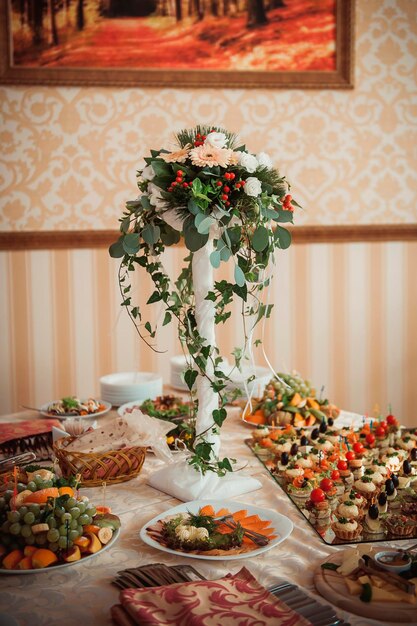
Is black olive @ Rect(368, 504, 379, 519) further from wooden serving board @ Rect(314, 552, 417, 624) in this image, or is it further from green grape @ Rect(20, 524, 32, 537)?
green grape @ Rect(20, 524, 32, 537)

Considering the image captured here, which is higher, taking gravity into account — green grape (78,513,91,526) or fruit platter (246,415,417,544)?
green grape (78,513,91,526)

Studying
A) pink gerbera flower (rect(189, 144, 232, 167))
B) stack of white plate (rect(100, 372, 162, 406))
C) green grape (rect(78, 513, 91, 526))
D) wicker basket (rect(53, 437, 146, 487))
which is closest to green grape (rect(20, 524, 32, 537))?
green grape (rect(78, 513, 91, 526))

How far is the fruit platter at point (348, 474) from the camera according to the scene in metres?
1.65

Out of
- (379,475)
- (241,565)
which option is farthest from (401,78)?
(241,565)

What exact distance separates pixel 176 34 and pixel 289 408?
95.6 inches

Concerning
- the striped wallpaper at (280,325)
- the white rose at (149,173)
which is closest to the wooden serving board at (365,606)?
the white rose at (149,173)

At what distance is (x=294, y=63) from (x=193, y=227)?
264cm

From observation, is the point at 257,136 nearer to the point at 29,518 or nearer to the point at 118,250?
the point at 118,250

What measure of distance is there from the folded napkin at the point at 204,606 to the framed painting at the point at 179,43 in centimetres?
325

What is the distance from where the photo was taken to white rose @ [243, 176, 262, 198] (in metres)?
1.81

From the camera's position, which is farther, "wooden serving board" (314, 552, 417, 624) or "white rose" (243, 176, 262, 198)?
"white rose" (243, 176, 262, 198)

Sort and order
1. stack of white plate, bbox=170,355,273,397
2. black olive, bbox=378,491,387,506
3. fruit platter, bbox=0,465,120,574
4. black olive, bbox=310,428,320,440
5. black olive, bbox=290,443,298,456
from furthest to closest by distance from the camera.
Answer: stack of white plate, bbox=170,355,273,397 < black olive, bbox=310,428,320,440 < black olive, bbox=290,443,298,456 < black olive, bbox=378,491,387,506 < fruit platter, bbox=0,465,120,574

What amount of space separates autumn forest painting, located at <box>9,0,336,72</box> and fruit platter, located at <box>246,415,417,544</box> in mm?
2389

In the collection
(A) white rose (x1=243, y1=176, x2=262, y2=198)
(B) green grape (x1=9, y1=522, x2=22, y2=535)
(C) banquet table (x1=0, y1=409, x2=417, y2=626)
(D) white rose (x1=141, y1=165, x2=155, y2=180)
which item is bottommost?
(C) banquet table (x1=0, y1=409, x2=417, y2=626)
